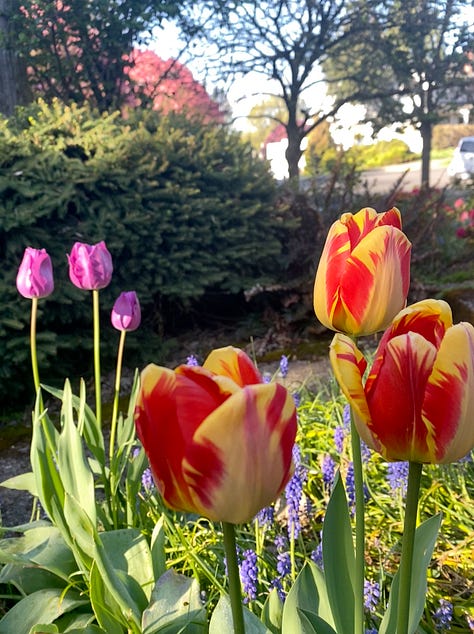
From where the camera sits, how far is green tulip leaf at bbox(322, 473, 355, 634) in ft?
3.01

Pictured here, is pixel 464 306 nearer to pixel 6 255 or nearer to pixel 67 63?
pixel 6 255

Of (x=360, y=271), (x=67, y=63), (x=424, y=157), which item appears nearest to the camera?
(x=360, y=271)

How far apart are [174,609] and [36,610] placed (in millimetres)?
420

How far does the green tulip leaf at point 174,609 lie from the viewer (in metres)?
1.18

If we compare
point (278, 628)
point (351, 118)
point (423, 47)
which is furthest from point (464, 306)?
point (351, 118)

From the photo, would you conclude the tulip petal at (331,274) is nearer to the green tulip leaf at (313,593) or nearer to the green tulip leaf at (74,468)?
the green tulip leaf at (313,593)

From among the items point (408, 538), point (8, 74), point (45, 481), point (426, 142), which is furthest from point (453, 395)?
point (426, 142)

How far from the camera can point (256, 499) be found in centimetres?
60

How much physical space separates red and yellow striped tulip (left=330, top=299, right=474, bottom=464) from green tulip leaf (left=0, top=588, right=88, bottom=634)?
3.46ft

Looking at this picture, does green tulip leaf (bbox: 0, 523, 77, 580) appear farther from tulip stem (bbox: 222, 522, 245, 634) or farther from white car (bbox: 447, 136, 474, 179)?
white car (bbox: 447, 136, 474, 179)

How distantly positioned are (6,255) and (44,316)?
1.36ft

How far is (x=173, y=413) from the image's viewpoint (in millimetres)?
600

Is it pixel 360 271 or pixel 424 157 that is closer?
pixel 360 271

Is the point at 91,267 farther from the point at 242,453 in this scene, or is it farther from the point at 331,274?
the point at 242,453
